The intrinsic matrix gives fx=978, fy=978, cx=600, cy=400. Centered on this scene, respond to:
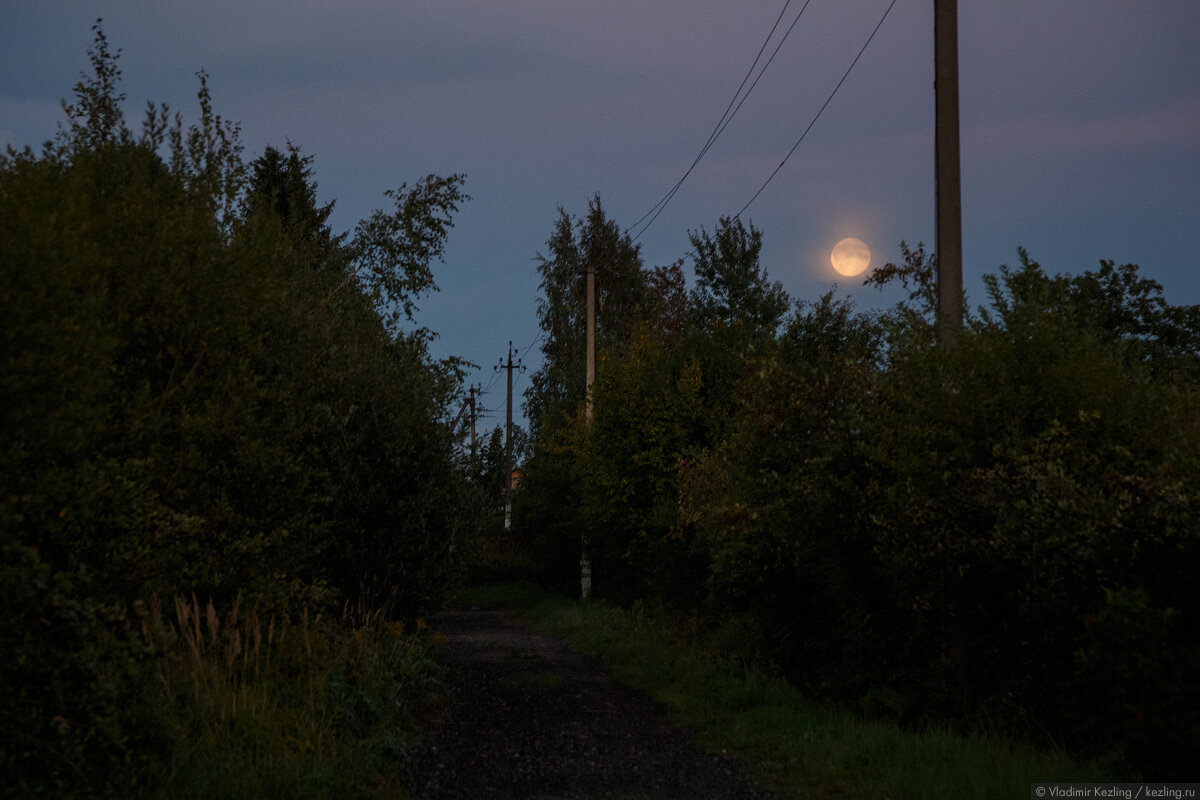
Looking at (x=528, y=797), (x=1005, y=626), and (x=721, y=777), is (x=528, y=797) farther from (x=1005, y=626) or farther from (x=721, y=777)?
(x=1005, y=626)

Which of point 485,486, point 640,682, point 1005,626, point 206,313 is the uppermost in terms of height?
point 206,313

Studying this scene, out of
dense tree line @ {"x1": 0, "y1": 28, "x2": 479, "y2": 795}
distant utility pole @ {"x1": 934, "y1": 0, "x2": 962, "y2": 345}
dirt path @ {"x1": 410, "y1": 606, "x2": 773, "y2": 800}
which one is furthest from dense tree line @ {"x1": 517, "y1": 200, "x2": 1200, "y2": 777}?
dense tree line @ {"x1": 0, "y1": 28, "x2": 479, "y2": 795}

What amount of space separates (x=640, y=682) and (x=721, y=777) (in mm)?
6069

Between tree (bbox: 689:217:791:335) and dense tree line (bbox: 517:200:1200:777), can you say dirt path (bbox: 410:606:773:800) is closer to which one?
dense tree line (bbox: 517:200:1200:777)

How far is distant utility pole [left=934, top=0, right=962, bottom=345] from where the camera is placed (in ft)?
32.9

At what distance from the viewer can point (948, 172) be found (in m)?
10.4

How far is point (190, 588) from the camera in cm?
866

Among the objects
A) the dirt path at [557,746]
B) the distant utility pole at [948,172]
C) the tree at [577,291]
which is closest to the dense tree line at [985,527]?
the distant utility pole at [948,172]

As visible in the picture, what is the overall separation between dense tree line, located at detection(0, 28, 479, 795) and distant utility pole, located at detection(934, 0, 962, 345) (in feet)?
21.3

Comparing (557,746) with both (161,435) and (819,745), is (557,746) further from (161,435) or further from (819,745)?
(161,435)

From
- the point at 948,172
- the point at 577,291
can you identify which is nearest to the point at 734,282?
the point at 577,291

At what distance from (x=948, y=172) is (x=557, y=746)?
727 centimetres

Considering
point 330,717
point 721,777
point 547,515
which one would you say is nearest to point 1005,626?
point 721,777

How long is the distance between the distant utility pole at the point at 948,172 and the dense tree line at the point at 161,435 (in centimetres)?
651
